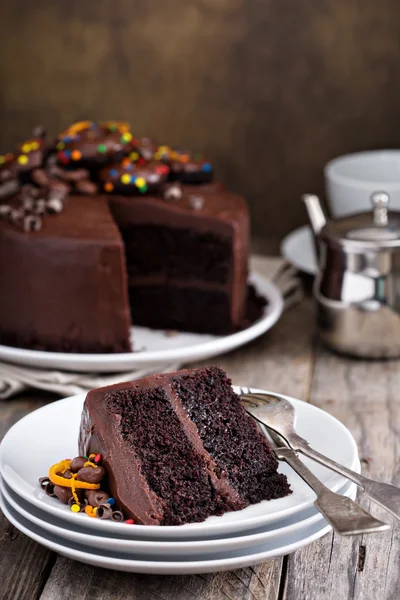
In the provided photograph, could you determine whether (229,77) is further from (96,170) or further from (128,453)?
(128,453)

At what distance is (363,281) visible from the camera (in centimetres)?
231

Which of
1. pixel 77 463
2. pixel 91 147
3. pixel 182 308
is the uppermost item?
pixel 91 147

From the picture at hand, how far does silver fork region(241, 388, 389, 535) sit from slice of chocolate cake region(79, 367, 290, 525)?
0.10 m

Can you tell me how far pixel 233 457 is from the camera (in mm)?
1550

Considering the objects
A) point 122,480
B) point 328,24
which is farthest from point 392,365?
point 328,24

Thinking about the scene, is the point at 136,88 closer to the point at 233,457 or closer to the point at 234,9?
the point at 234,9

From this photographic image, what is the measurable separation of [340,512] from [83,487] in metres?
0.41

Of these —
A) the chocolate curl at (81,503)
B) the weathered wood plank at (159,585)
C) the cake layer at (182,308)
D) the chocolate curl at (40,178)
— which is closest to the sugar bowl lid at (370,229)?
the cake layer at (182,308)

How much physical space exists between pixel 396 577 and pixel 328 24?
2302 millimetres

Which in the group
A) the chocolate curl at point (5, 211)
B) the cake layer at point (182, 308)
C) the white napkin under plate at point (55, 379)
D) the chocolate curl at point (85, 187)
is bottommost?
the cake layer at point (182, 308)

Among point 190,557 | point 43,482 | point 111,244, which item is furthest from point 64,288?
point 190,557

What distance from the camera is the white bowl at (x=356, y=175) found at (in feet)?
9.30

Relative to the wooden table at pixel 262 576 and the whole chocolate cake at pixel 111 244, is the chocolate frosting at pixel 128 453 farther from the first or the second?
the whole chocolate cake at pixel 111 244

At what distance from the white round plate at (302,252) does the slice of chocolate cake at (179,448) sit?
126 cm
